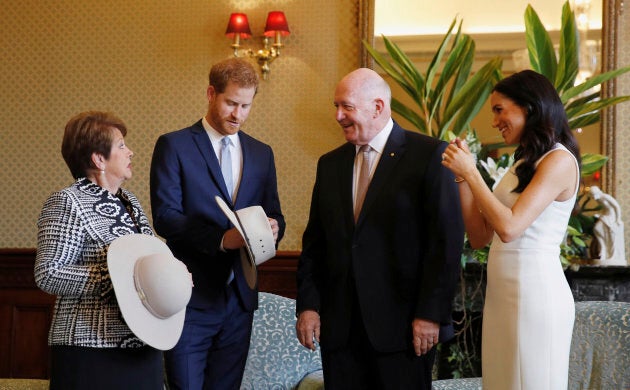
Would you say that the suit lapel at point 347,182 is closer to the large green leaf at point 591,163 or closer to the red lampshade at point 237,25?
the large green leaf at point 591,163

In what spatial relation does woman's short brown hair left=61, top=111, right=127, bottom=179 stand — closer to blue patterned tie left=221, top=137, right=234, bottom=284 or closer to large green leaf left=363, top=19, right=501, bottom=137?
blue patterned tie left=221, top=137, right=234, bottom=284

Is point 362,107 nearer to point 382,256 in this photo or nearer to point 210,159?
point 382,256

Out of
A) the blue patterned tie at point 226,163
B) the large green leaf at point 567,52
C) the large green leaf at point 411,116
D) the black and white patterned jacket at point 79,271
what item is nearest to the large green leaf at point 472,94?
the large green leaf at point 411,116

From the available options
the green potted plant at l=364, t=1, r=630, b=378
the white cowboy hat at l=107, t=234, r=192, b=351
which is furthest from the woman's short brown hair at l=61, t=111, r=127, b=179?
the green potted plant at l=364, t=1, r=630, b=378

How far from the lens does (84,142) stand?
2.21m

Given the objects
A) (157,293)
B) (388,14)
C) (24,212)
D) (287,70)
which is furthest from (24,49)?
(157,293)

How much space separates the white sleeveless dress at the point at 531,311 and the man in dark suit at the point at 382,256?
169mm

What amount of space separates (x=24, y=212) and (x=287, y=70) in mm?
2062

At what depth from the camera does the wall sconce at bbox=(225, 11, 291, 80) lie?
4.68 m

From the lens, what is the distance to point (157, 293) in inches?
Answer: 81.7

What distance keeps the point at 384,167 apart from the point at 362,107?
0.20m

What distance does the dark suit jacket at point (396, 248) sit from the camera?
2.20m

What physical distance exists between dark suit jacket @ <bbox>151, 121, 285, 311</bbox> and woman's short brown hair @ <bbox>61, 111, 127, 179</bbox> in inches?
14.2

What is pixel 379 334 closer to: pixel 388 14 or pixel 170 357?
pixel 170 357
